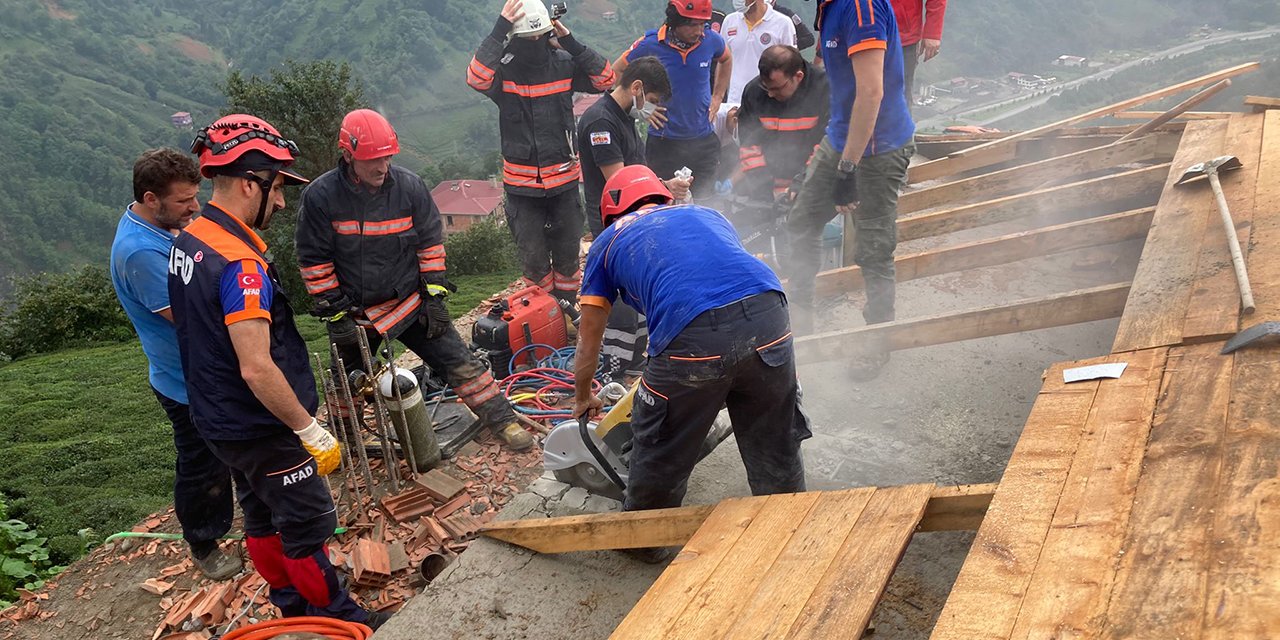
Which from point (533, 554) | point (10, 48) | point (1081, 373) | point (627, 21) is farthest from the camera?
point (627, 21)

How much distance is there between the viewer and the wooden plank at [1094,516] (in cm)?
173

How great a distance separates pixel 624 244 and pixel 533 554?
1.57m

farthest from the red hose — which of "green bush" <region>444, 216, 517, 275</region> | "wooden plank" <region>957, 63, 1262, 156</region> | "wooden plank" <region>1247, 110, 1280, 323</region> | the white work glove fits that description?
"green bush" <region>444, 216, 517, 275</region>

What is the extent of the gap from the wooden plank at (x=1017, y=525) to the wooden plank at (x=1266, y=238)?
0.87 metres

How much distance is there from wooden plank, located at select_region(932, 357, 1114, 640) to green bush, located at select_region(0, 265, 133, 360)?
2019cm

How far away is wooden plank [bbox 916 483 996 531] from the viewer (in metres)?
2.40

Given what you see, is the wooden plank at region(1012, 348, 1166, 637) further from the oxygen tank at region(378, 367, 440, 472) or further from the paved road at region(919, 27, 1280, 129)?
the paved road at region(919, 27, 1280, 129)

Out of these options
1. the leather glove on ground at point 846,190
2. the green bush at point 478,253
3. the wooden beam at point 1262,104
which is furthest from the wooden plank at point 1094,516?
the green bush at point 478,253

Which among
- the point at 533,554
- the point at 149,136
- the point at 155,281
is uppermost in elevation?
the point at 149,136

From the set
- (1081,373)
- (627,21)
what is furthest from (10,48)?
(1081,373)

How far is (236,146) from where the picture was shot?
2.82 meters

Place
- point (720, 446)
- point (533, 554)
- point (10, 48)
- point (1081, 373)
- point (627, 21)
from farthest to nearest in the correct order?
1. point (627, 21)
2. point (10, 48)
3. point (720, 446)
4. point (533, 554)
5. point (1081, 373)

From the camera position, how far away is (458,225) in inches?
2013

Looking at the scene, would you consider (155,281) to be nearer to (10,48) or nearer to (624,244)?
(624,244)
